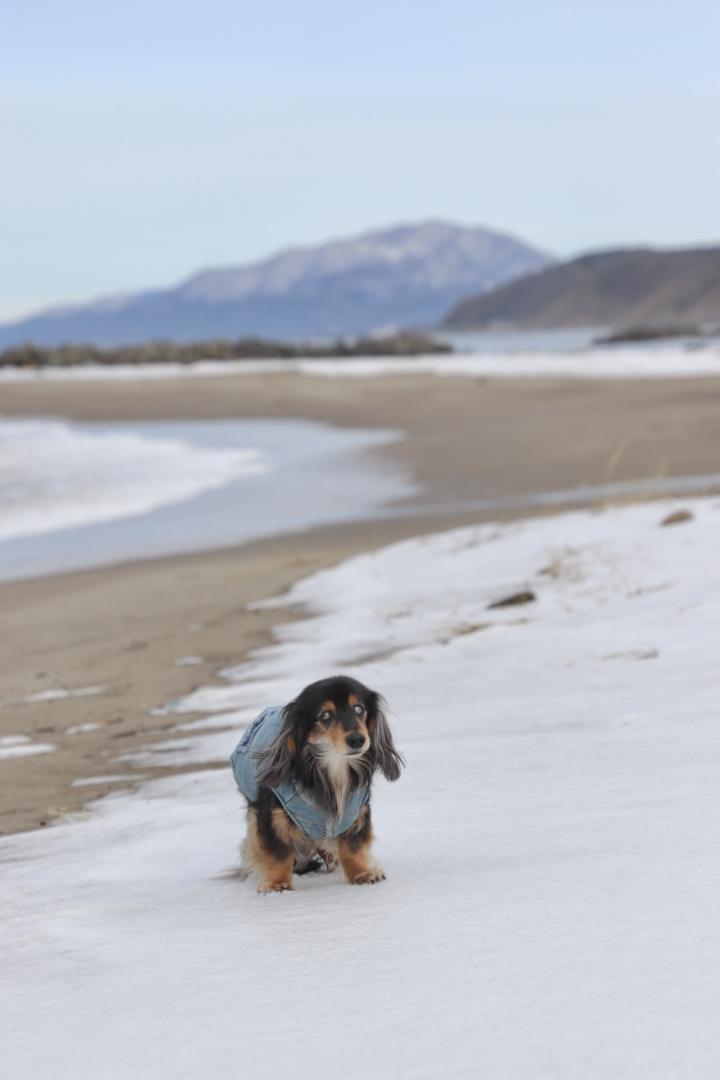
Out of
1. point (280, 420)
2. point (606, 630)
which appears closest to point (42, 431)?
point (280, 420)

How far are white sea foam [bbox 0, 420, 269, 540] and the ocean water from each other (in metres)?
0.02

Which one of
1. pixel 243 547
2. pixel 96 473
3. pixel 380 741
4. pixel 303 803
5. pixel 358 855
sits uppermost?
pixel 380 741

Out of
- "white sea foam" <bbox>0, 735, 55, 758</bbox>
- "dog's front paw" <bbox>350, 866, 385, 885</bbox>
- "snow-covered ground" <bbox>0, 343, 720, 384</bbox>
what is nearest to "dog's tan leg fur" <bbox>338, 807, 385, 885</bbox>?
"dog's front paw" <bbox>350, 866, 385, 885</bbox>

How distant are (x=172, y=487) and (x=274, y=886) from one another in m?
15.3

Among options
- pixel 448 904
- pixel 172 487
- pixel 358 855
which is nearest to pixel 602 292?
pixel 172 487

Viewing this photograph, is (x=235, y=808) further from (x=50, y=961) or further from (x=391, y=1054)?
(x=391, y=1054)

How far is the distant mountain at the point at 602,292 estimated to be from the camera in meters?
136

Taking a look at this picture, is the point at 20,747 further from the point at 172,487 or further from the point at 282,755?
the point at 172,487

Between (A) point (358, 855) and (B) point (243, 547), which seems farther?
(B) point (243, 547)

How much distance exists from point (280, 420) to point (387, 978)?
2536cm

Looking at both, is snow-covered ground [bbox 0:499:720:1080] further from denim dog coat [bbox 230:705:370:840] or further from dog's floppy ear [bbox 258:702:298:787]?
dog's floppy ear [bbox 258:702:298:787]

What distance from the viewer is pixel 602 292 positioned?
149 m

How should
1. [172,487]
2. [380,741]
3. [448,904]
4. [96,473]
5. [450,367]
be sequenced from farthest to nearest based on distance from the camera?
[450,367]
[96,473]
[172,487]
[380,741]
[448,904]

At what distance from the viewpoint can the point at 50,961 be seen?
3.27m
